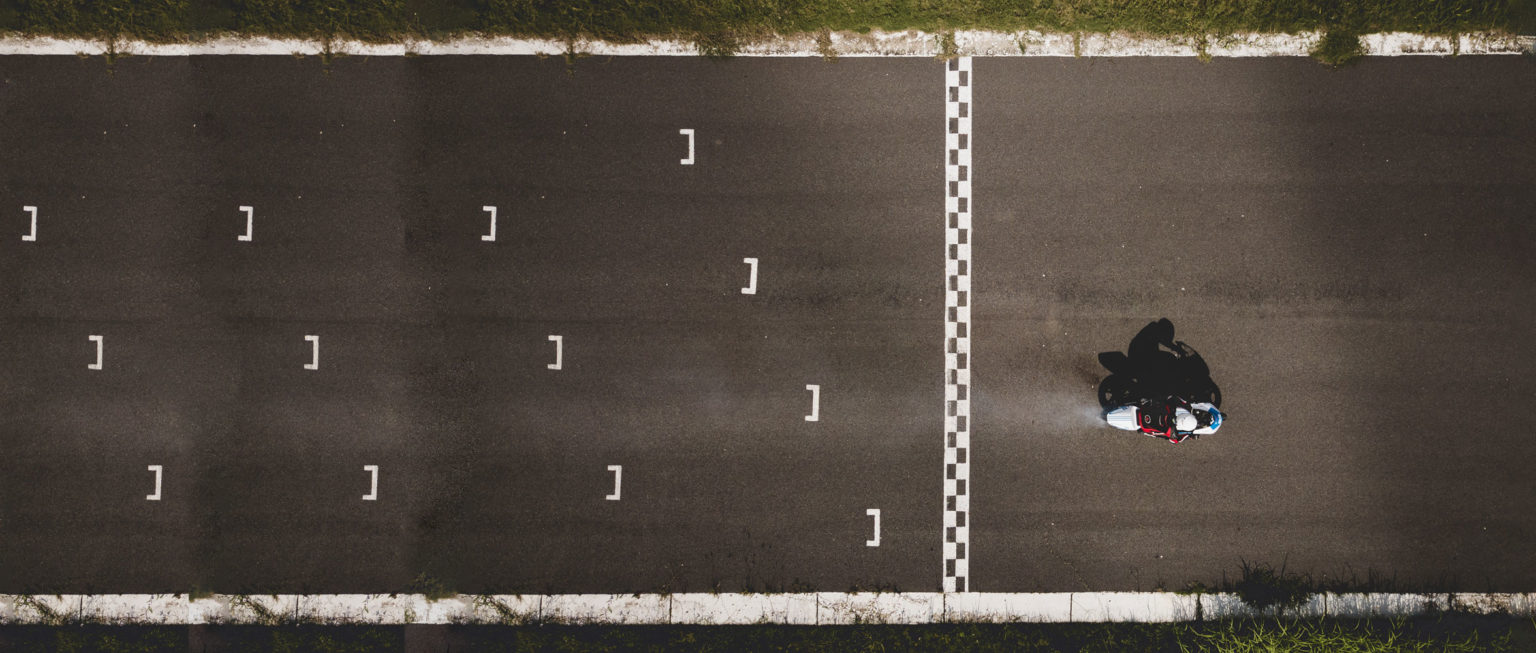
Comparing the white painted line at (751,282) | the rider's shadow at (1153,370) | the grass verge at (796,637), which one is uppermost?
the white painted line at (751,282)

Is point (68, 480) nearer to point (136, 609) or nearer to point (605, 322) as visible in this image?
point (136, 609)

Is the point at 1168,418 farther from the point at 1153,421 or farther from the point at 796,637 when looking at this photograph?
the point at 796,637

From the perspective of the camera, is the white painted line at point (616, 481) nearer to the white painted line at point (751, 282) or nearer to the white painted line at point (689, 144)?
the white painted line at point (751, 282)

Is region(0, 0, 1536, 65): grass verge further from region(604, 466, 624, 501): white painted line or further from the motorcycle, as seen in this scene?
region(604, 466, 624, 501): white painted line

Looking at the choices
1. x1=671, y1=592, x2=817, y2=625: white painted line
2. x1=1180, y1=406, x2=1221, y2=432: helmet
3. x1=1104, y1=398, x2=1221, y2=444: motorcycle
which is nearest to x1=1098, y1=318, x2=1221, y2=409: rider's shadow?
x1=1104, y1=398, x2=1221, y2=444: motorcycle

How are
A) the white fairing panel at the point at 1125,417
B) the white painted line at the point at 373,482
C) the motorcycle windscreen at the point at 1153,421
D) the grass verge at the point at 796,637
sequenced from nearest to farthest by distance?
the motorcycle windscreen at the point at 1153,421 → the white fairing panel at the point at 1125,417 → the grass verge at the point at 796,637 → the white painted line at the point at 373,482

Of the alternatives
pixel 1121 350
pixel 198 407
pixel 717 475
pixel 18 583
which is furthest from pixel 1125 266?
pixel 18 583

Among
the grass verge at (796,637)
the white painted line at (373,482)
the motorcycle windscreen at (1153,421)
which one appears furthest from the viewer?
the white painted line at (373,482)

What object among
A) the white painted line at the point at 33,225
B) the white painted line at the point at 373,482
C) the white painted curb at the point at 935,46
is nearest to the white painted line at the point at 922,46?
the white painted curb at the point at 935,46
